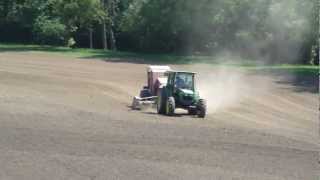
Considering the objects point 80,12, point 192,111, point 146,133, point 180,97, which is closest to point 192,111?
point 192,111

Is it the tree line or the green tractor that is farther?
the tree line

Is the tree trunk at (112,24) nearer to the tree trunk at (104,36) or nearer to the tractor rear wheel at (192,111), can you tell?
the tree trunk at (104,36)

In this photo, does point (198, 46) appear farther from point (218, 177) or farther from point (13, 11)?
point (218, 177)

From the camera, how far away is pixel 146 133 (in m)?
20.5

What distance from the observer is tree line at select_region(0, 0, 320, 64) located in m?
55.4

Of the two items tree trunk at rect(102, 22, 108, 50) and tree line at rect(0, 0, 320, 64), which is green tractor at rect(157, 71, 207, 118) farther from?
tree trunk at rect(102, 22, 108, 50)

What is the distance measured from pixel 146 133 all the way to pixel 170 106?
18.9 feet

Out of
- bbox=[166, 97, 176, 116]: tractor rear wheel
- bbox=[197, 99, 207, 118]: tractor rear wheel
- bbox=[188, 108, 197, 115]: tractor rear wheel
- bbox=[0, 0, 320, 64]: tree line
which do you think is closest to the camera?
bbox=[197, 99, 207, 118]: tractor rear wheel

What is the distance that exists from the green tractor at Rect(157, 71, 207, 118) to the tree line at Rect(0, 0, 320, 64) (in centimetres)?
2264

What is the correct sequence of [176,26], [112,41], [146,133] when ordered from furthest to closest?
[112,41] < [176,26] < [146,133]

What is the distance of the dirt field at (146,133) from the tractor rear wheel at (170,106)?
0.45 m

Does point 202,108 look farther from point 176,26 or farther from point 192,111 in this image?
point 176,26

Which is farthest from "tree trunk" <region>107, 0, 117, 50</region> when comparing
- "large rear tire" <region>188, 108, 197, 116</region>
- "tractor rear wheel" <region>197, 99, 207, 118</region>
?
"tractor rear wheel" <region>197, 99, 207, 118</region>

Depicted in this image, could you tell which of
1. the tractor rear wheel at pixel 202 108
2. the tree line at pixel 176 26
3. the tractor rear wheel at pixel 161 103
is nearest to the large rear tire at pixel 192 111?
the tractor rear wheel at pixel 202 108
